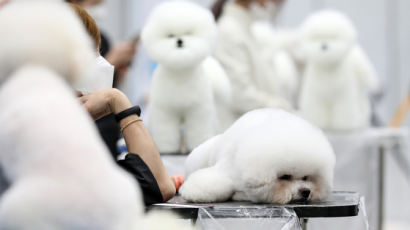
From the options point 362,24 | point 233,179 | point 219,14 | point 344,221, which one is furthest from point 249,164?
point 362,24

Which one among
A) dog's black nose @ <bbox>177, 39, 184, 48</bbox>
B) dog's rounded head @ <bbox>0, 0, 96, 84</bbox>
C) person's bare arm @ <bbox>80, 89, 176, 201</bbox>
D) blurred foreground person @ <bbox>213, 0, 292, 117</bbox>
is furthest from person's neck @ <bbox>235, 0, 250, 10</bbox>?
dog's rounded head @ <bbox>0, 0, 96, 84</bbox>

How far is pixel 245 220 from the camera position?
1.30 metres

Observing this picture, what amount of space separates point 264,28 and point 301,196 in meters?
3.17

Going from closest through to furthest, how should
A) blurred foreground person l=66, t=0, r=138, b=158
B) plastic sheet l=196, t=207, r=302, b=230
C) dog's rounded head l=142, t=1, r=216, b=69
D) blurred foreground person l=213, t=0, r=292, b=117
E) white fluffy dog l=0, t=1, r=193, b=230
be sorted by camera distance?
white fluffy dog l=0, t=1, r=193, b=230, plastic sheet l=196, t=207, r=302, b=230, dog's rounded head l=142, t=1, r=216, b=69, blurred foreground person l=66, t=0, r=138, b=158, blurred foreground person l=213, t=0, r=292, b=117

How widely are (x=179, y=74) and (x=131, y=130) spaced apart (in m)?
0.91

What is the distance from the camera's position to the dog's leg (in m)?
2.41

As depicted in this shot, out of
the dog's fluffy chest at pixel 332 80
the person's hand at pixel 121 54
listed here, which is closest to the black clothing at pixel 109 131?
the person's hand at pixel 121 54

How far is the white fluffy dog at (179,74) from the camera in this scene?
2.31 metres

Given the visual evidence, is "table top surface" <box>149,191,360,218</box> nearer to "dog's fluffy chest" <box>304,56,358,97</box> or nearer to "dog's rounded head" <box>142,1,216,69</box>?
"dog's rounded head" <box>142,1,216,69</box>

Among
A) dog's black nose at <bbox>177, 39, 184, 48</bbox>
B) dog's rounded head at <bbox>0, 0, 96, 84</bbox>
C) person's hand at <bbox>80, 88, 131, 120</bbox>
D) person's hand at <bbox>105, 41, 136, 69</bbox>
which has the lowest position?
person's hand at <bbox>105, 41, 136, 69</bbox>

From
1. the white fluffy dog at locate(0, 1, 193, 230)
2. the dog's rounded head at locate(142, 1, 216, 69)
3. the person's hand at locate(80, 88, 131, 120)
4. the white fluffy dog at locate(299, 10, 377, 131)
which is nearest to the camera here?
the white fluffy dog at locate(0, 1, 193, 230)

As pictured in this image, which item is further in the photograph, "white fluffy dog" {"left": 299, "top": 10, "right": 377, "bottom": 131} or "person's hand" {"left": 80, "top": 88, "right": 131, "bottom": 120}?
"white fluffy dog" {"left": 299, "top": 10, "right": 377, "bottom": 131}

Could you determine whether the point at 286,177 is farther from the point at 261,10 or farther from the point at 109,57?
the point at 109,57

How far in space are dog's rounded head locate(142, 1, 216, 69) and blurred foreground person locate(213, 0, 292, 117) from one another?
67 centimetres
